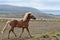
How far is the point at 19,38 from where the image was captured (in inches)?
637

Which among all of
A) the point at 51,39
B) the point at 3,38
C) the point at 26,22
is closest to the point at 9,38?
the point at 3,38


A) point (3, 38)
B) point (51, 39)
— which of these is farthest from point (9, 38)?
point (51, 39)

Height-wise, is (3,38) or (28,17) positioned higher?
(28,17)

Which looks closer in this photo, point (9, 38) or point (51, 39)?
point (51, 39)

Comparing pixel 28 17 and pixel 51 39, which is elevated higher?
pixel 28 17

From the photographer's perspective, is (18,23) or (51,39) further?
(18,23)

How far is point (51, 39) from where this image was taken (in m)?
14.9

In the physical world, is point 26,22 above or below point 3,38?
above

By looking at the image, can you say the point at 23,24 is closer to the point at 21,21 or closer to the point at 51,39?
the point at 21,21

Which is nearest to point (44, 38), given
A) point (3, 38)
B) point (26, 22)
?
point (26, 22)

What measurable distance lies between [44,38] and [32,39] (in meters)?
0.77

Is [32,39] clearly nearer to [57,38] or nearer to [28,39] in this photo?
[28,39]

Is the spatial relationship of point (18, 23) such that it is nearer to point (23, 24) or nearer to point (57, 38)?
point (23, 24)

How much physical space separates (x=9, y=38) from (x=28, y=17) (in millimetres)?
1845
